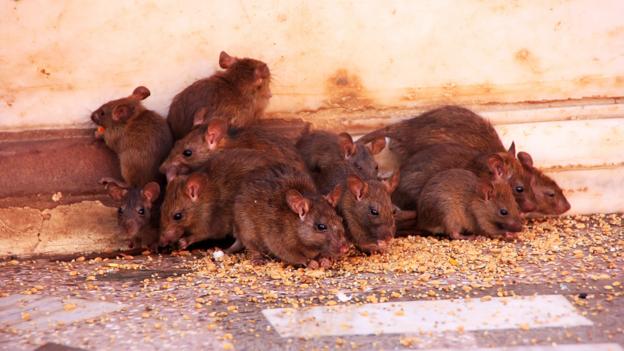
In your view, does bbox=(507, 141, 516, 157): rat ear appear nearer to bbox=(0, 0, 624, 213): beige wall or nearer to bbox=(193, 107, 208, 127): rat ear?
bbox=(0, 0, 624, 213): beige wall

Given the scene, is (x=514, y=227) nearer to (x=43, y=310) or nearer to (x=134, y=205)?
(x=134, y=205)

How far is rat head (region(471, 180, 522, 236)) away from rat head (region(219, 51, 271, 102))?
172 cm

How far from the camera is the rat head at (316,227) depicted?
5980 millimetres

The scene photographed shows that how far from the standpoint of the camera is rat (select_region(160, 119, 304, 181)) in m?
6.82

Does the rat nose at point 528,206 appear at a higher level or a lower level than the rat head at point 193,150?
lower

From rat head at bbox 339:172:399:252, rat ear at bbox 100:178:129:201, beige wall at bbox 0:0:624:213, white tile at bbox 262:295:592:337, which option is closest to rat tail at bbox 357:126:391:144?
beige wall at bbox 0:0:624:213

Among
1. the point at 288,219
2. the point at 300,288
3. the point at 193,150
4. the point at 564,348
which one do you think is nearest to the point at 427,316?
the point at 564,348

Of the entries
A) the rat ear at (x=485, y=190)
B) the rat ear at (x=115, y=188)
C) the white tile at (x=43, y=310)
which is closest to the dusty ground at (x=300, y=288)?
the white tile at (x=43, y=310)

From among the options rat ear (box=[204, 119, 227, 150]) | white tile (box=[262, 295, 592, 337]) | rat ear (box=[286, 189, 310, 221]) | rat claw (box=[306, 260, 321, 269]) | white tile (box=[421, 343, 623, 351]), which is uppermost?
rat ear (box=[204, 119, 227, 150])

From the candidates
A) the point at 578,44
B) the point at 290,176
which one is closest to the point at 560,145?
the point at 578,44

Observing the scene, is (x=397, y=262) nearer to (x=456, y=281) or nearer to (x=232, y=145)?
(x=456, y=281)

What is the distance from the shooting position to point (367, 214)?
634 centimetres

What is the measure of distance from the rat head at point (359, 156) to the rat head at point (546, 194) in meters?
1.11

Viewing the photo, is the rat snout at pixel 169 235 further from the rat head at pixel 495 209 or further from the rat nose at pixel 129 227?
the rat head at pixel 495 209
